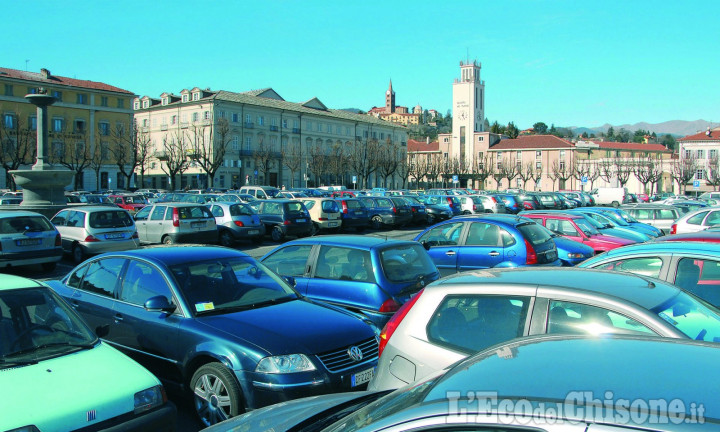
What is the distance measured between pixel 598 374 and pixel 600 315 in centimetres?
178

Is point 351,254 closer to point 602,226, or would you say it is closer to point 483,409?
point 483,409

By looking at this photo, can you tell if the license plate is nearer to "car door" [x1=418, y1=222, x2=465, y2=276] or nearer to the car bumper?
"car door" [x1=418, y1=222, x2=465, y2=276]

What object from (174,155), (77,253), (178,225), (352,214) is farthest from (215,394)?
(174,155)

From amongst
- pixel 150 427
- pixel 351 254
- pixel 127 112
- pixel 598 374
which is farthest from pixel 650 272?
pixel 127 112

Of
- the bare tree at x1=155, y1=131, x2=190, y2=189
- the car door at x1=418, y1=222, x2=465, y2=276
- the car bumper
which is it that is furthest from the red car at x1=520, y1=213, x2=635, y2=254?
the bare tree at x1=155, y1=131, x2=190, y2=189

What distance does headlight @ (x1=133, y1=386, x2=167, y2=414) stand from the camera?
13.4 feet

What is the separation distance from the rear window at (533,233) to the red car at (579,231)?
161 inches

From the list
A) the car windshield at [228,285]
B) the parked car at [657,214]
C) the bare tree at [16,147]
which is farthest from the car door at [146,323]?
the bare tree at [16,147]

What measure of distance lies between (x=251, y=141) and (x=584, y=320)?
239 feet

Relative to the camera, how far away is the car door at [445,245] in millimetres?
10336

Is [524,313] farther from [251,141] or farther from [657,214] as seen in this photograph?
[251,141]

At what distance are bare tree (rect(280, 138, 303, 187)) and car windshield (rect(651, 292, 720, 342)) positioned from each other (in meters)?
68.2

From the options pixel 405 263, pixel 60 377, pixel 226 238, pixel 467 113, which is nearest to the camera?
pixel 60 377

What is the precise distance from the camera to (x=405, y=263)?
738 cm
